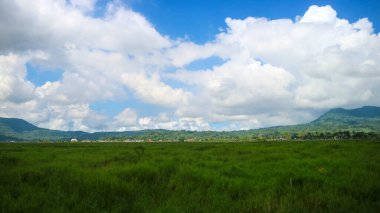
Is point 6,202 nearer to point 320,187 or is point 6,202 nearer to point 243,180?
point 243,180

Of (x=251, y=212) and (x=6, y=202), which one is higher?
(x=6, y=202)

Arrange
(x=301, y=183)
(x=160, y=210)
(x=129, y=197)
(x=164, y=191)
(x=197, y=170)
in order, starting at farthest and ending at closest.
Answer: (x=197, y=170), (x=301, y=183), (x=164, y=191), (x=129, y=197), (x=160, y=210)

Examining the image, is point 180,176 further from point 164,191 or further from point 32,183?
point 32,183

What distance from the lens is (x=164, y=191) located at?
982 centimetres

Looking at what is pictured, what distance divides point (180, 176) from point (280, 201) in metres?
4.05

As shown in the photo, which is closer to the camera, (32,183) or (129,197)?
(129,197)

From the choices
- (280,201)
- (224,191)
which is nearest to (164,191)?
(224,191)

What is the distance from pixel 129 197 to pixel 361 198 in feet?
22.2

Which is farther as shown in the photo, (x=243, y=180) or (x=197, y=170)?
(x=197, y=170)

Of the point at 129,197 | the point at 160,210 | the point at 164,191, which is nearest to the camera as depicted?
the point at 160,210

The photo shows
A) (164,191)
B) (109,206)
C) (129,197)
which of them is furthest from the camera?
(164,191)

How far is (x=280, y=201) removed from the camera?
834 centimetres

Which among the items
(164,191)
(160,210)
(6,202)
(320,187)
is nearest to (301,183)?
(320,187)

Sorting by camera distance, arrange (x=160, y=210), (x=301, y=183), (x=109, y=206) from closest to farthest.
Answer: (x=160, y=210) < (x=109, y=206) < (x=301, y=183)
